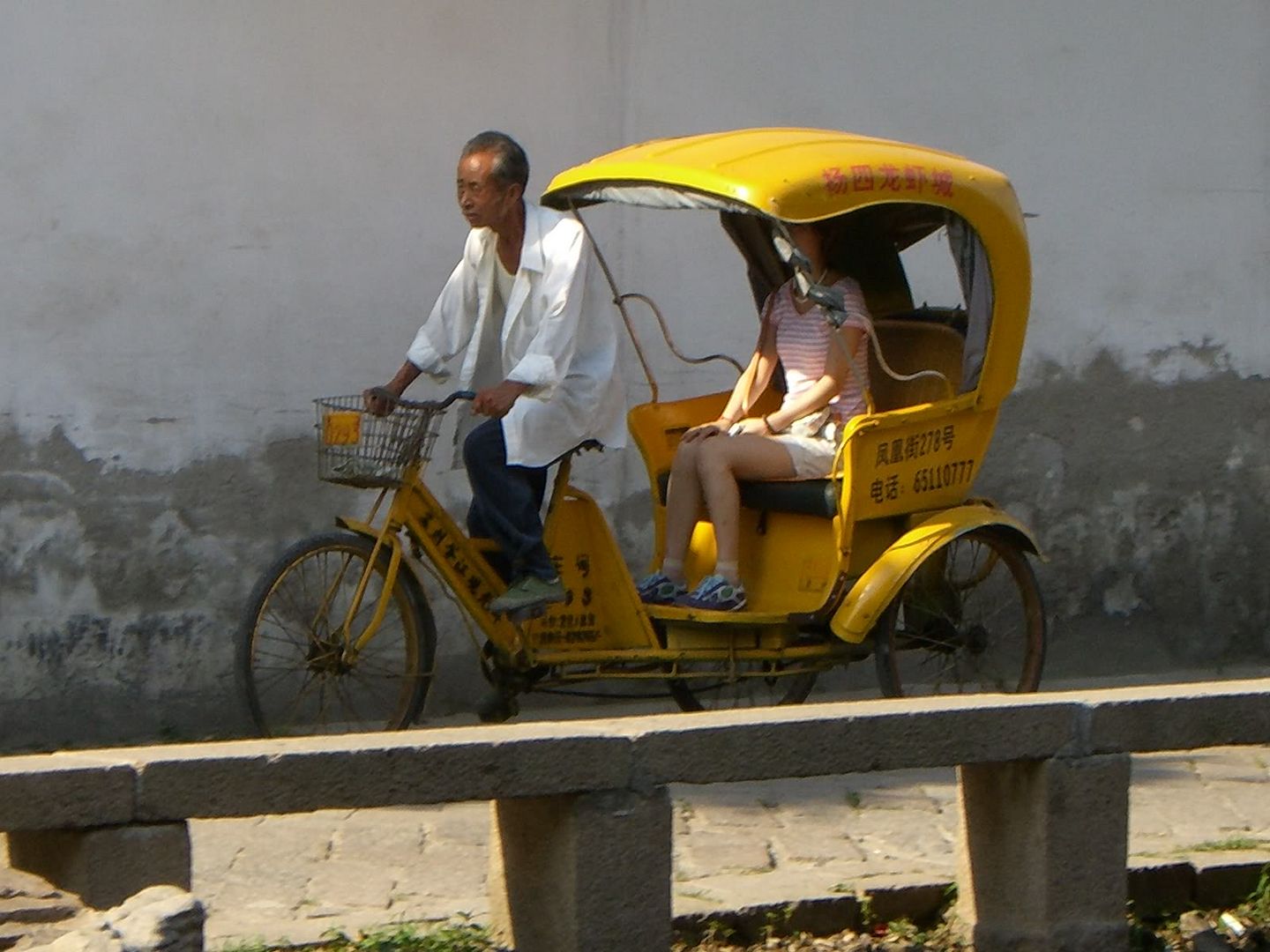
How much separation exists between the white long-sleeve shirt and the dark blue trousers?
0.05m

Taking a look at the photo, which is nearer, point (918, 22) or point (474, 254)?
point (474, 254)

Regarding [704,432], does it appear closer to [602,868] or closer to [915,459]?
[915,459]

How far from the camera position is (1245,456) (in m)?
8.32

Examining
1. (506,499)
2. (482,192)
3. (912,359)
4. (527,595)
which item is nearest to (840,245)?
(912,359)

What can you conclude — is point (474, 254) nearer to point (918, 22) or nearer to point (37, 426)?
point (37, 426)

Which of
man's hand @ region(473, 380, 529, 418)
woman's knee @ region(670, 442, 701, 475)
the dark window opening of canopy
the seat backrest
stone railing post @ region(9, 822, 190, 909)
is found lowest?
stone railing post @ region(9, 822, 190, 909)

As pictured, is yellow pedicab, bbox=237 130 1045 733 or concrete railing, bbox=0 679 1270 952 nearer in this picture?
concrete railing, bbox=0 679 1270 952

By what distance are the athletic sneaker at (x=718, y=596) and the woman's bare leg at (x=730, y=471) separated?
0.04 meters

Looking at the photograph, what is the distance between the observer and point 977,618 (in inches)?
274

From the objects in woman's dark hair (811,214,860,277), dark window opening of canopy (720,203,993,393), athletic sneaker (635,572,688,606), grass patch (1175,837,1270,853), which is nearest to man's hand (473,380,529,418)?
athletic sneaker (635,572,688,606)

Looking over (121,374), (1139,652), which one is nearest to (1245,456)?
(1139,652)

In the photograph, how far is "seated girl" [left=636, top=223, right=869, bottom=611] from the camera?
6449 mm

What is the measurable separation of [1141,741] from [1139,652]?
352 centimetres

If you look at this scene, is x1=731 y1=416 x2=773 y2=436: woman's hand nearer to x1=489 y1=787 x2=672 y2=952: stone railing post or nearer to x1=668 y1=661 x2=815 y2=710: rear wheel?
x1=668 y1=661 x2=815 y2=710: rear wheel
